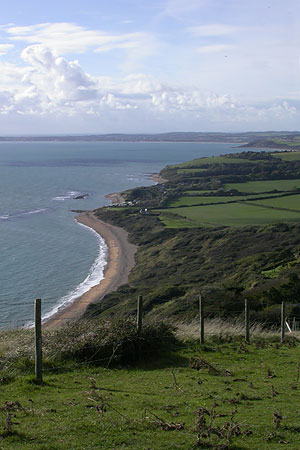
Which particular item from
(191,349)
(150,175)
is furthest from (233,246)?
(150,175)

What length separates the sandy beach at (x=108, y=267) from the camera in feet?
109

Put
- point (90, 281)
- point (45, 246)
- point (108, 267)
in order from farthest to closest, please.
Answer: point (45, 246), point (108, 267), point (90, 281)

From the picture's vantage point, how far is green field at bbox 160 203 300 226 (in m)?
65.4

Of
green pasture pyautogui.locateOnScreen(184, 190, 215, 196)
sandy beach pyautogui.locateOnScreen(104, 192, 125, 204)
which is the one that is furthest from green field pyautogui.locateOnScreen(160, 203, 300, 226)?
sandy beach pyautogui.locateOnScreen(104, 192, 125, 204)

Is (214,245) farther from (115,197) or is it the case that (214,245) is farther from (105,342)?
(115,197)

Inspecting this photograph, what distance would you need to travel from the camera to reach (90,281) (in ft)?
142

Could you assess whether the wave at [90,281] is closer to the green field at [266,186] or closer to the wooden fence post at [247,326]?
the wooden fence post at [247,326]

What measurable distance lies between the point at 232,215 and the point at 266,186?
33.8m

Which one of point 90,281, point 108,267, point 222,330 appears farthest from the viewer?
point 108,267

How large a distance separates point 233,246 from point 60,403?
143 feet

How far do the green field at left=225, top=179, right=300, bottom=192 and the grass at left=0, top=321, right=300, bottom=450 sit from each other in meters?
87.5

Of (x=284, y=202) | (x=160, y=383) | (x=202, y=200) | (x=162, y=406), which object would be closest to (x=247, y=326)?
(x=160, y=383)

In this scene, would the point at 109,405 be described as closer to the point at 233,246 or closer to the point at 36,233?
the point at 233,246

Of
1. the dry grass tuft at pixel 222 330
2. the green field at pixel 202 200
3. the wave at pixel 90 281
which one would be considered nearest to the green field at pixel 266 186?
the green field at pixel 202 200
